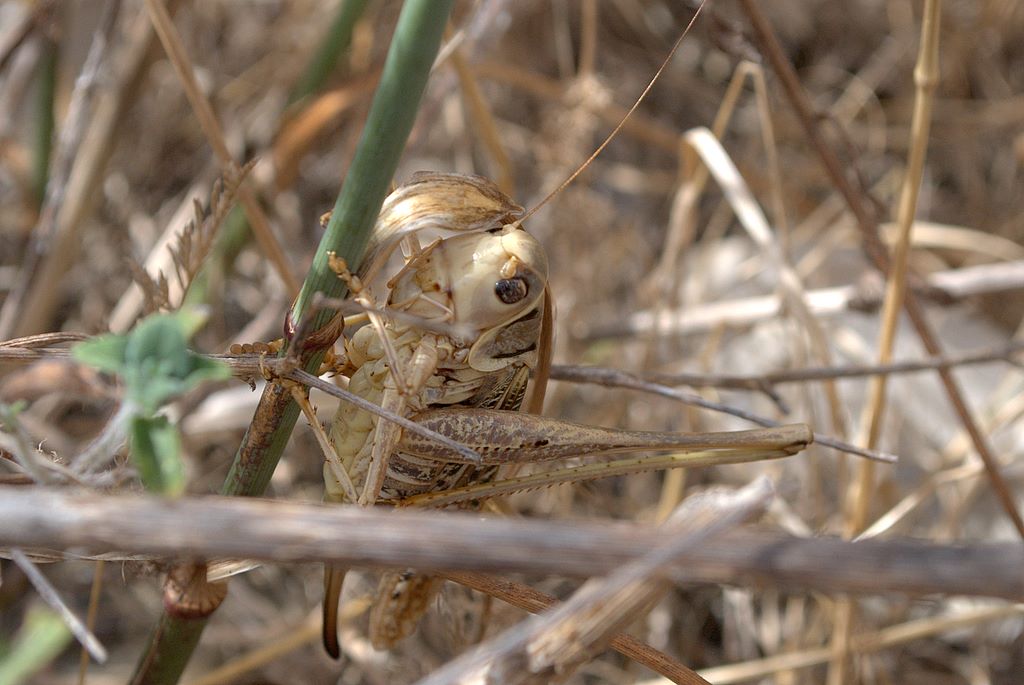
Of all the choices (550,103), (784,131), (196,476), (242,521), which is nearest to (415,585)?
(242,521)

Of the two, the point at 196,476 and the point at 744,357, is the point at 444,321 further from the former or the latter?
the point at 744,357

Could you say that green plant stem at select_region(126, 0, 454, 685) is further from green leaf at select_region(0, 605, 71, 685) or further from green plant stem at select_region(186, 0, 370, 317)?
green plant stem at select_region(186, 0, 370, 317)

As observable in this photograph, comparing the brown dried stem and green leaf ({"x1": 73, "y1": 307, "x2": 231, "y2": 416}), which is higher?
the brown dried stem

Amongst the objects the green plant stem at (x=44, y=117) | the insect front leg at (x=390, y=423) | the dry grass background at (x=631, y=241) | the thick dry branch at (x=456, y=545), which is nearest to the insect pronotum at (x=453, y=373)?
the insect front leg at (x=390, y=423)

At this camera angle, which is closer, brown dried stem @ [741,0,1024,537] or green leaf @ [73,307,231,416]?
green leaf @ [73,307,231,416]

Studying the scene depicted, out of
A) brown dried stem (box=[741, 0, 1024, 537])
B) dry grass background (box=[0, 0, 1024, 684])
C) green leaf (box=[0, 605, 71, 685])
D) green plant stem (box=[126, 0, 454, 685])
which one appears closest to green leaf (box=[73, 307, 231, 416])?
green leaf (box=[0, 605, 71, 685])
